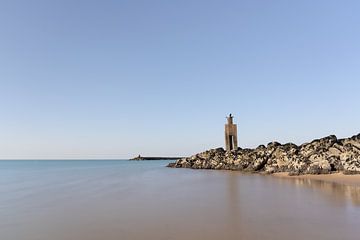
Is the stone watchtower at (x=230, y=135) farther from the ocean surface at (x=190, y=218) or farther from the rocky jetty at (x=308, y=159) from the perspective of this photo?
the ocean surface at (x=190, y=218)

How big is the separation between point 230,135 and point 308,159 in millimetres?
25755

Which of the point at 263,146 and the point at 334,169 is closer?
the point at 334,169

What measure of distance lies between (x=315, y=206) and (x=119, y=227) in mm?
6651

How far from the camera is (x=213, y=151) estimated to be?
51.8m

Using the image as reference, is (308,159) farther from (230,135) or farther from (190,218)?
(230,135)

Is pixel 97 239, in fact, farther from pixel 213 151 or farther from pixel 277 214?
pixel 213 151

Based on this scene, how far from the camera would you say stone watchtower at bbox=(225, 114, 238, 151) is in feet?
167

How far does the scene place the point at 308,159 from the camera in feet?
83.6

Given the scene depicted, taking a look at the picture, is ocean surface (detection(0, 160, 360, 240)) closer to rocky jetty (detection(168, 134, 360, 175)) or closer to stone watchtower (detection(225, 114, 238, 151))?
rocky jetty (detection(168, 134, 360, 175))

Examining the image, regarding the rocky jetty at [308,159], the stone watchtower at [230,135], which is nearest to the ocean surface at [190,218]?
the rocky jetty at [308,159]

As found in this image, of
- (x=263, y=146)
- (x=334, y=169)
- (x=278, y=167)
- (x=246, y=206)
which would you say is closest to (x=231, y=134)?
(x=263, y=146)

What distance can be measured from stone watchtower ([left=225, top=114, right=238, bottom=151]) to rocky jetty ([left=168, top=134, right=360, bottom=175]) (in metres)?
10.1

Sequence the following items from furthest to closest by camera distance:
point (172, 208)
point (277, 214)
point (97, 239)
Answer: point (172, 208), point (277, 214), point (97, 239)

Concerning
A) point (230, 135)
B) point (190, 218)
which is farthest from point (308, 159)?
point (230, 135)
